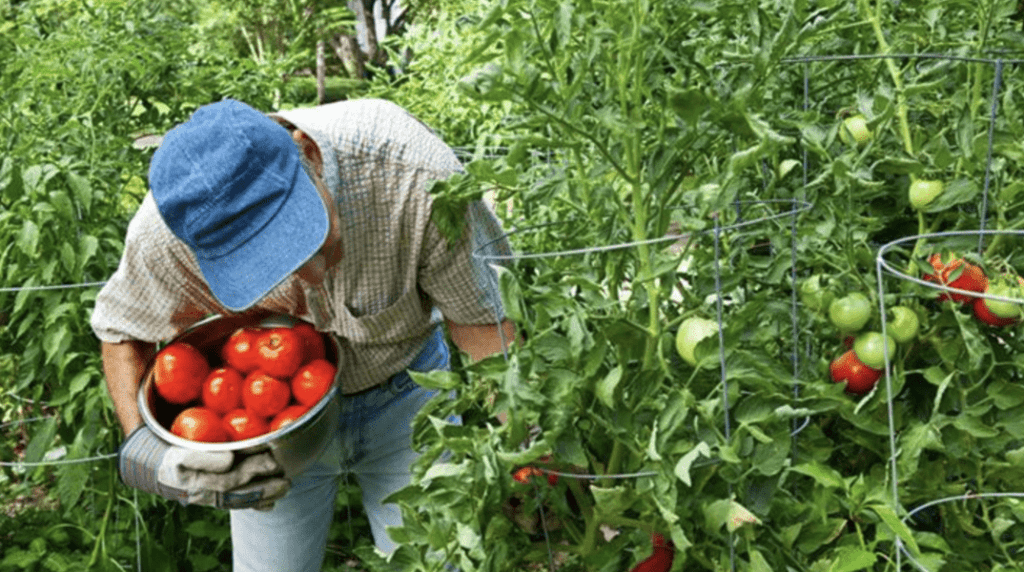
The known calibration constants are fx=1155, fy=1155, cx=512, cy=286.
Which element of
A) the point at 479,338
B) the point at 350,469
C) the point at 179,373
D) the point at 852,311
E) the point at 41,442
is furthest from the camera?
the point at 41,442

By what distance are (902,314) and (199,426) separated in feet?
3.19

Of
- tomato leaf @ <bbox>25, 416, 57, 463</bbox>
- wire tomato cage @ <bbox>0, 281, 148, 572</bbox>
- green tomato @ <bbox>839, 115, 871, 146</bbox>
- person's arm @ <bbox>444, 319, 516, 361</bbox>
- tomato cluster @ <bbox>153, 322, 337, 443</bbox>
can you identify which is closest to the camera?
green tomato @ <bbox>839, 115, 871, 146</bbox>

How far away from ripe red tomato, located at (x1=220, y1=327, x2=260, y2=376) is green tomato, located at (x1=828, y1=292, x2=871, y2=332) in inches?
35.5

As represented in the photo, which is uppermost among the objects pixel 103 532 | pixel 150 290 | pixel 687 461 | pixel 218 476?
pixel 687 461

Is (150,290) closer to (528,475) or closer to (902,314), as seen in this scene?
(528,475)

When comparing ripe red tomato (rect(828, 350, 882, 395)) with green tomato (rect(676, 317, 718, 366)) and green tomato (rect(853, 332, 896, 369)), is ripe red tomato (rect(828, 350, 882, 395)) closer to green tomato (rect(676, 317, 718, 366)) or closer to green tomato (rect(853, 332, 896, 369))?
green tomato (rect(853, 332, 896, 369))

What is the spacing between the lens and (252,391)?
1.70 m

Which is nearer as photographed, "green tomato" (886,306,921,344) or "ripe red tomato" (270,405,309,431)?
"green tomato" (886,306,921,344)

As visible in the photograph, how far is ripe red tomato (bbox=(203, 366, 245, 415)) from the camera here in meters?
1.70

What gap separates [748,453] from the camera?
1.13 metres

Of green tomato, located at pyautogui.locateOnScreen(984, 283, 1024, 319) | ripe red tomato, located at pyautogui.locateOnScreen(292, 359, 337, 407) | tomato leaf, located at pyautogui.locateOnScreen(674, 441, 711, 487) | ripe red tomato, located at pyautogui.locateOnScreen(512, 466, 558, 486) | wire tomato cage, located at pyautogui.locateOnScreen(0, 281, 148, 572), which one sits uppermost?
green tomato, located at pyautogui.locateOnScreen(984, 283, 1024, 319)

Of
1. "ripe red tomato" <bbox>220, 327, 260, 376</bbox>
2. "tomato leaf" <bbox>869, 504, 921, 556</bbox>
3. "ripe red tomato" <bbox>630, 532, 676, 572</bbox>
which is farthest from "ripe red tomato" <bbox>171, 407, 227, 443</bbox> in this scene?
"tomato leaf" <bbox>869, 504, 921, 556</bbox>

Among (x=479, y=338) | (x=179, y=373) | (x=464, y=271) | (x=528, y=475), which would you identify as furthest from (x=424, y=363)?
(x=528, y=475)

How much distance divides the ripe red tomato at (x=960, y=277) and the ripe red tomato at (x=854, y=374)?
11 centimetres
